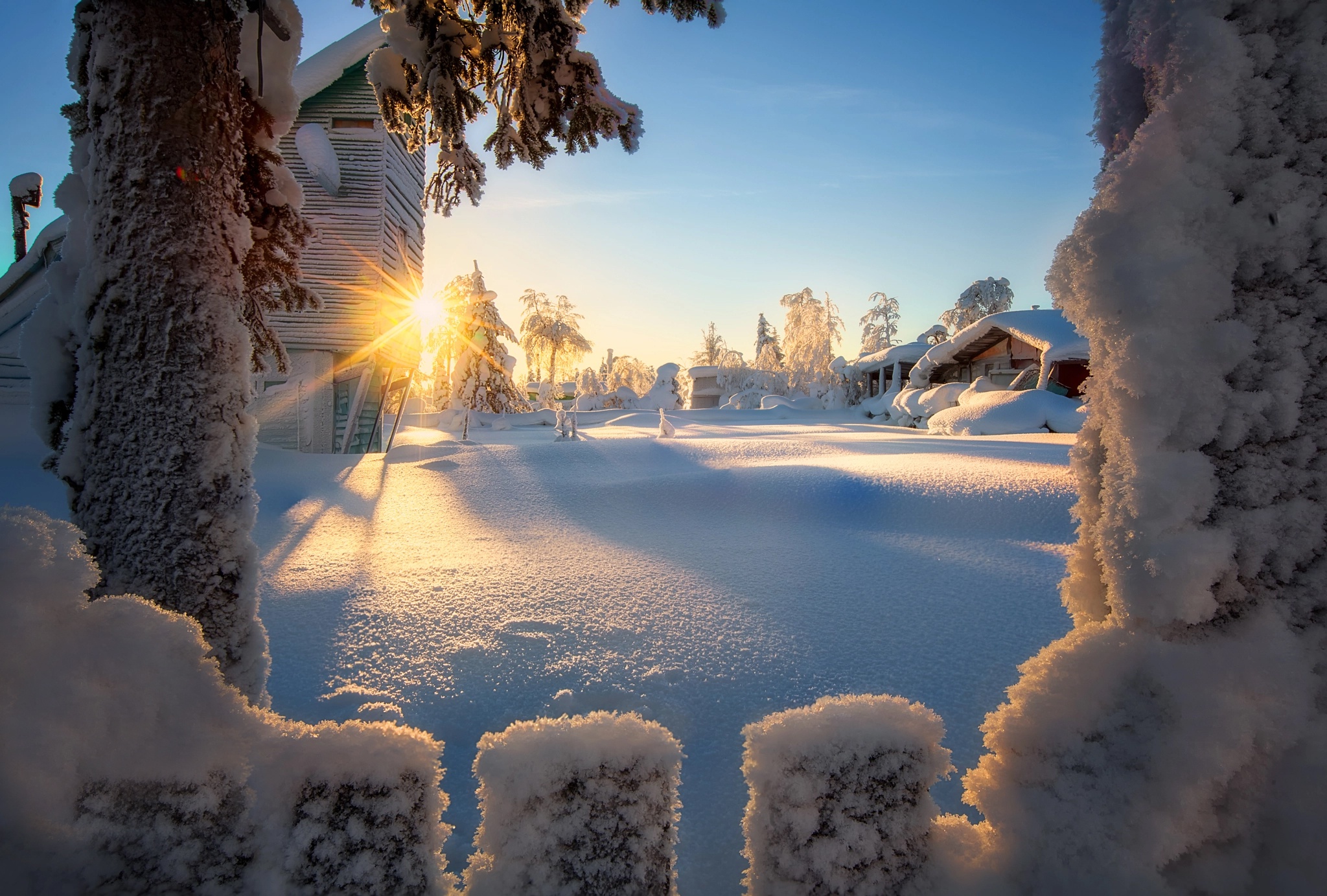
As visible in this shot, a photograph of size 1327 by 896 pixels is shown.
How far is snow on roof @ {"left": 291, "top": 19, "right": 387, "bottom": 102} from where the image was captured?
384 inches

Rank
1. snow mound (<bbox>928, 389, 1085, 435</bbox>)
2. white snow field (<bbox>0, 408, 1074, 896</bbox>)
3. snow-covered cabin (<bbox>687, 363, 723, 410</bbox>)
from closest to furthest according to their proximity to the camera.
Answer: white snow field (<bbox>0, 408, 1074, 896</bbox>), snow mound (<bbox>928, 389, 1085, 435</bbox>), snow-covered cabin (<bbox>687, 363, 723, 410</bbox>)

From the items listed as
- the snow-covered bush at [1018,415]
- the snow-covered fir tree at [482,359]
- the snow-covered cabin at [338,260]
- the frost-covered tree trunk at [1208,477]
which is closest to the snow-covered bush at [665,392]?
the snow-covered fir tree at [482,359]

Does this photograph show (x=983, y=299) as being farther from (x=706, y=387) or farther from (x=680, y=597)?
(x=680, y=597)

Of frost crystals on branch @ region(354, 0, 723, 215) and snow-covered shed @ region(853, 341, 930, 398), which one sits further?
snow-covered shed @ region(853, 341, 930, 398)

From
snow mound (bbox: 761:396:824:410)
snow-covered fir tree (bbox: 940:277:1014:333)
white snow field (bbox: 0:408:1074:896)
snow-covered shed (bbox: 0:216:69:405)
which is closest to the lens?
white snow field (bbox: 0:408:1074:896)

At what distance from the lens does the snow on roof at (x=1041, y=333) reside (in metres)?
14.7

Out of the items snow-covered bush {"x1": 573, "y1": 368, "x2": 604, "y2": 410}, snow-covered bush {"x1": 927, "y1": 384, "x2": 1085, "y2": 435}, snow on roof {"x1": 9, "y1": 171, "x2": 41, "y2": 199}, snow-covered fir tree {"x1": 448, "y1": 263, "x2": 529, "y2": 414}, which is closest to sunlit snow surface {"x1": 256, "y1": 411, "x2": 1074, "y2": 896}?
snow-covered fir tree {"x1": 448, "y1": 263, "x2": 529, "y2": 414}

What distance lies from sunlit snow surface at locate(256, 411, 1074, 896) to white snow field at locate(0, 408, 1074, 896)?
2 centimetres

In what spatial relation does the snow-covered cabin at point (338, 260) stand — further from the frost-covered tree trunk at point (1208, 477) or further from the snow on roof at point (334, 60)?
the frost-covered tree trunk at point (1208, 477)

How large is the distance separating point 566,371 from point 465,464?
33186 mm

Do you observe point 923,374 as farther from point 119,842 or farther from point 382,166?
point 119,842

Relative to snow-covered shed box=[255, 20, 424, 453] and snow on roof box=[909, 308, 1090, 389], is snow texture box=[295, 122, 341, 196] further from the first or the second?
snow on roof box=[909, 308, 1090, 389]

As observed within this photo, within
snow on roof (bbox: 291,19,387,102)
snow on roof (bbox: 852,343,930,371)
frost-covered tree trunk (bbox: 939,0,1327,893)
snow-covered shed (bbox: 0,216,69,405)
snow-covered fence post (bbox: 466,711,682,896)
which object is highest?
snow on roof (bbox: 291,19,387,102)

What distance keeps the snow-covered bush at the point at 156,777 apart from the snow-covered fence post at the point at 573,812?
179 mm
